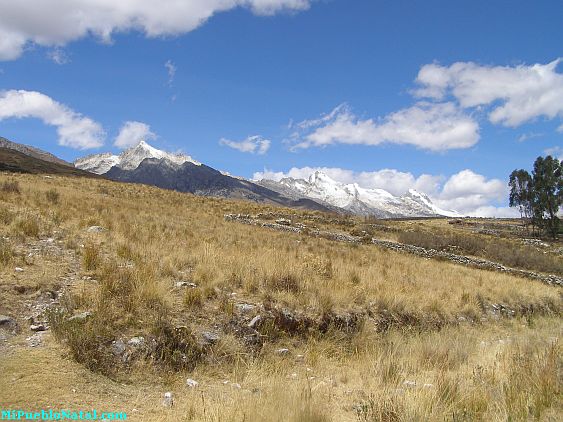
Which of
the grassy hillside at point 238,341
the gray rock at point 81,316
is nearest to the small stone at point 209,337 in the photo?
the grassy hillside at point 238,341

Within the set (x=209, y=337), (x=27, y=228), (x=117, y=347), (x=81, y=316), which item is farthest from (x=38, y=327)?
(x=27, y=228)

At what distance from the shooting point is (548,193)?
7294 cm

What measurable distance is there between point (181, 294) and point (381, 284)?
6.56 metres

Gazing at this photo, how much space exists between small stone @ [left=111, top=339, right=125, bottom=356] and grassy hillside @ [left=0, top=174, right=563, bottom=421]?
0.02 metres

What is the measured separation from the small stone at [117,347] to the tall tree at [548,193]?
8057cm

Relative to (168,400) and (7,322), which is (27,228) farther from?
(168,400)

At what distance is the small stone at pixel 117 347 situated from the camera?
6.27 m

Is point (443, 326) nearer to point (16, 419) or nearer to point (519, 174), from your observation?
point (16, 419)

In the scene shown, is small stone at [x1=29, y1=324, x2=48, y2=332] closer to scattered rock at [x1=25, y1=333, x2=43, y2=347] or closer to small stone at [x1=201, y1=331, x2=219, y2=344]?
scattered rock at [x1=25, y1=333, x2=43, y2=347]

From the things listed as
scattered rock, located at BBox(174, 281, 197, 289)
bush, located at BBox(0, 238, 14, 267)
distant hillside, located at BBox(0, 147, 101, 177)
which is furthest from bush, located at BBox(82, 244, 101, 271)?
distant hillside, located at BBox(0, 147, 101, 177)

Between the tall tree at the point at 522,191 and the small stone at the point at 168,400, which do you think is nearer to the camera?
the small stone at the point at 168,400

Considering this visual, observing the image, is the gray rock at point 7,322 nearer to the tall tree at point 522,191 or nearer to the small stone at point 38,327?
the small stone at point 38,327

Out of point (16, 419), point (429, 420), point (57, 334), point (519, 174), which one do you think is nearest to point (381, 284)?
point (429, 420)

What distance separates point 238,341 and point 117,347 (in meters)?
2.15
